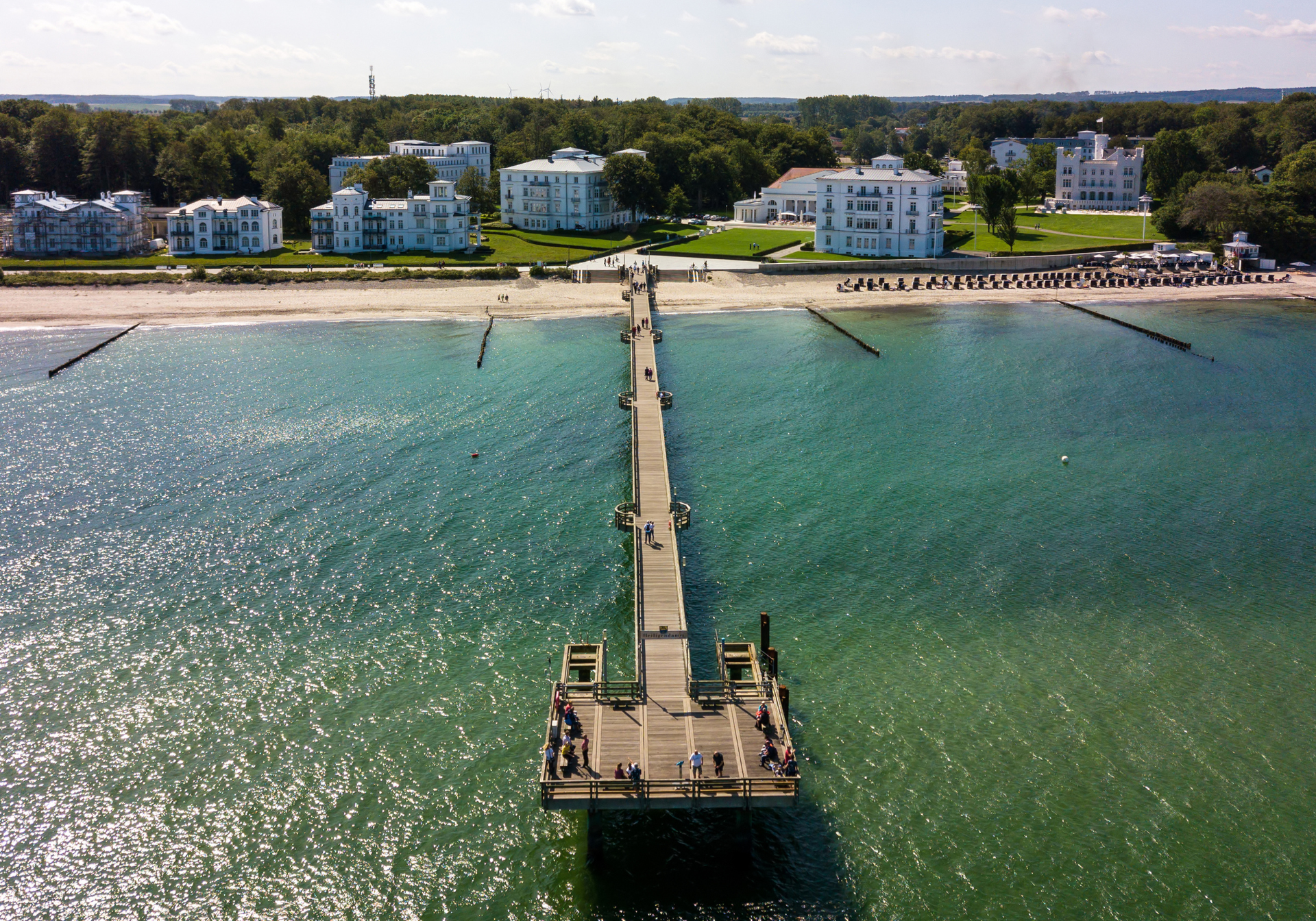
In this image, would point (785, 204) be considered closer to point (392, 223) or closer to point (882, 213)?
point (882, 213)

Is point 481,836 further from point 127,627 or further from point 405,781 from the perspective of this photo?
point 127,627

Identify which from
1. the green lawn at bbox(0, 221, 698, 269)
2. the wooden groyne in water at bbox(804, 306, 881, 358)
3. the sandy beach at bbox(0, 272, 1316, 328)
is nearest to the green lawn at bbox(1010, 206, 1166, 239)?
the sandy beach at bbox(0, 272, 1316, 328)

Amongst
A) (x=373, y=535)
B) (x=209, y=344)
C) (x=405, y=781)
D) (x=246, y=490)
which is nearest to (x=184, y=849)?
(x=405, y=781)

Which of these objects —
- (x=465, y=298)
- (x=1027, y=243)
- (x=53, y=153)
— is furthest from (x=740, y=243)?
(x=53, y=153)

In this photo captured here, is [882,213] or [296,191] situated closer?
[882,213]

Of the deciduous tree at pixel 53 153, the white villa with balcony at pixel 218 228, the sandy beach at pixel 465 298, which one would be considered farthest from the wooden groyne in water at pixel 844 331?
the deciduous tree at pixel 53 153

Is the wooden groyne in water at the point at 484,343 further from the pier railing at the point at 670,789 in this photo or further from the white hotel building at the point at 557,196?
the pier railing at the point at 670,789

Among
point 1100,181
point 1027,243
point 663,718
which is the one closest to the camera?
point 663,718

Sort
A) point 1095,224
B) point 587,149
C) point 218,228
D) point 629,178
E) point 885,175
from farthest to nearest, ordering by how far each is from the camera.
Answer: point 587,149, point 1095,224, point 629,178, point 218,228, point 885,175

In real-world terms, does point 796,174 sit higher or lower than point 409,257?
higher
